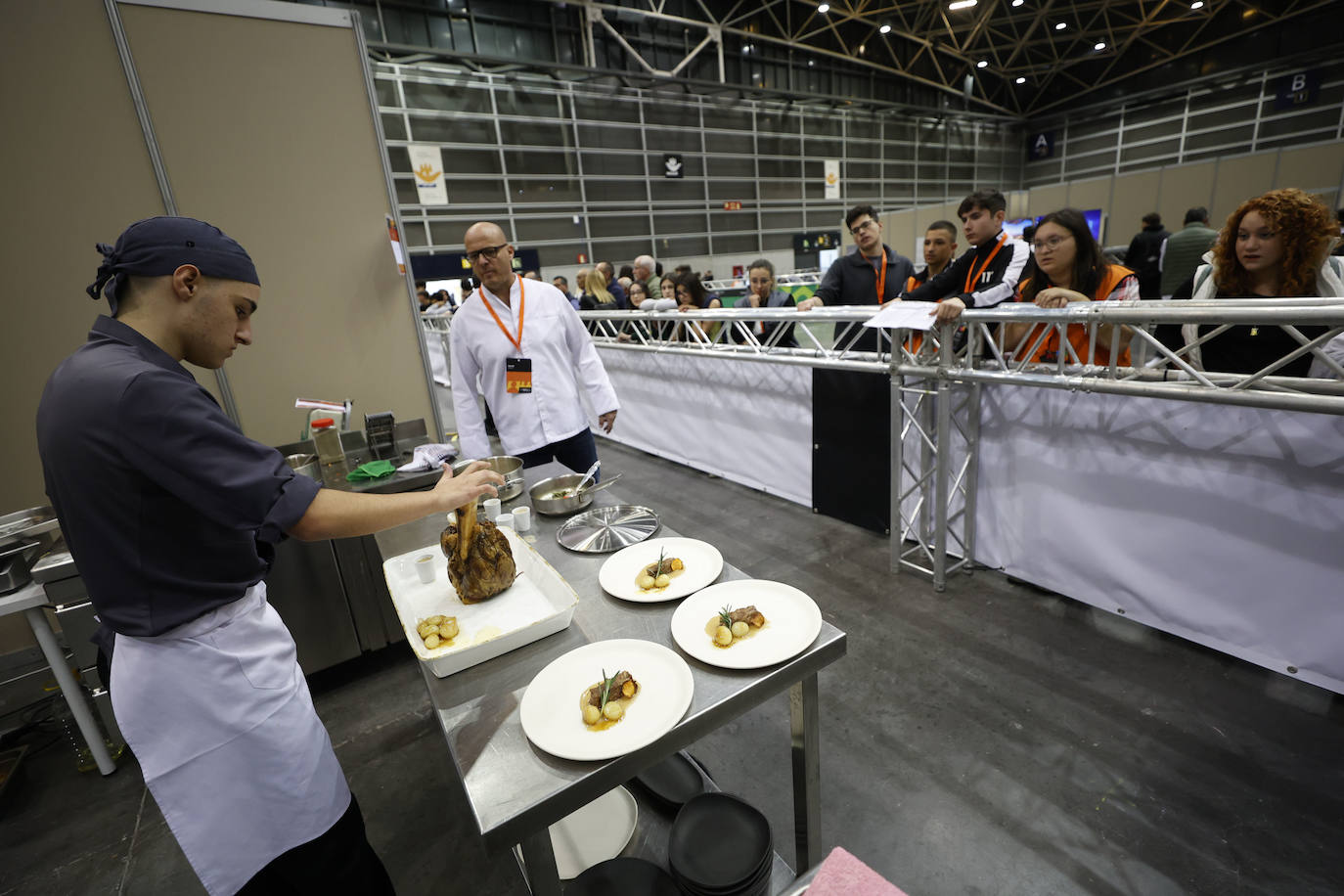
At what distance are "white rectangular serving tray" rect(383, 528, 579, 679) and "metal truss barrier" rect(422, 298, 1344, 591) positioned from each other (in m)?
2.25

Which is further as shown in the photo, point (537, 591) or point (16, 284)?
point (16, 284)

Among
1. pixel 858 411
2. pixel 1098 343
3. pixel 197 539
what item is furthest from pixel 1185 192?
pixel 197 539

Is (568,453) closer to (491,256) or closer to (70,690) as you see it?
(491,256)

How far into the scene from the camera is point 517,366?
284cm

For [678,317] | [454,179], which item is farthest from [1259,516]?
[454,179]

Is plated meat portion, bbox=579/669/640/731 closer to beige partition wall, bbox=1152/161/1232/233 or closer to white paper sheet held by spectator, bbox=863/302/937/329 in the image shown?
white paper sheet held by spectator, bbox=863/302/937/329

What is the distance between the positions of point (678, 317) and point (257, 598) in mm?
3896

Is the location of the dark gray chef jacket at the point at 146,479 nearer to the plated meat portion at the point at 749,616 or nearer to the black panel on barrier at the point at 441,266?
the plated meat portion at the point at 749,616

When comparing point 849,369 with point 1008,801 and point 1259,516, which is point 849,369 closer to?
point 1259,516

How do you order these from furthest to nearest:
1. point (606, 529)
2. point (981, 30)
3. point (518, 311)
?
point (981, 30)
point (518, 311)
point (606, 529)

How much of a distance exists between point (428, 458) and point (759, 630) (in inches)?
83.3

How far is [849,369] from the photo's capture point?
3547 mm

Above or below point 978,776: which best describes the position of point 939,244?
above

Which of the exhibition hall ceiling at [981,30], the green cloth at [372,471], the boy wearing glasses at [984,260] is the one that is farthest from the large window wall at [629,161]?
the boy wearing glasses at [984,260]
